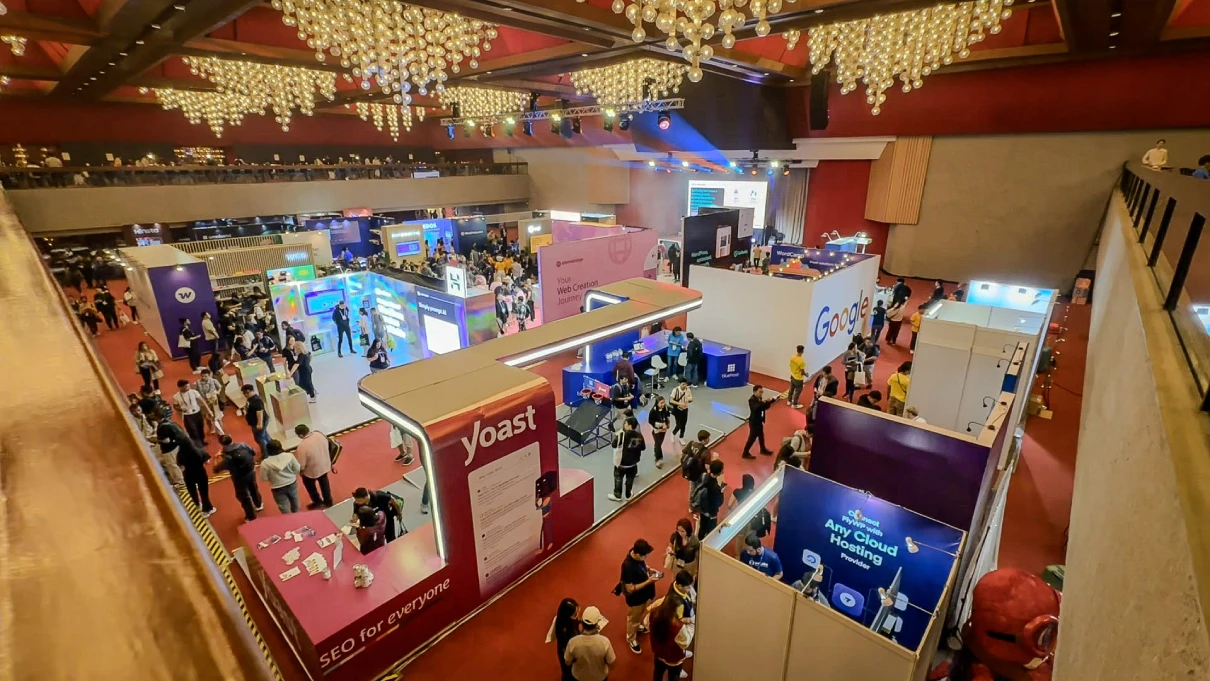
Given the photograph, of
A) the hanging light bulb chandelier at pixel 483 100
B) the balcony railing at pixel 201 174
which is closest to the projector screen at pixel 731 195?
the hanging light bulb chandelier at pixel 483 100

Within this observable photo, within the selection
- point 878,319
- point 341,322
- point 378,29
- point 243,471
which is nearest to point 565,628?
point 243,471

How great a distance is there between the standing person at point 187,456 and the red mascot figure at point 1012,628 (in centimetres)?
724

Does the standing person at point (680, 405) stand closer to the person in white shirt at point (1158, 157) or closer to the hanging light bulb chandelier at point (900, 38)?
the hanging light bulb chandelier at point (900, 38)

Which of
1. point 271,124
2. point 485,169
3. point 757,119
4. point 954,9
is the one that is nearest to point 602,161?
point 485,169

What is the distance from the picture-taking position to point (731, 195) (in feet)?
67.2

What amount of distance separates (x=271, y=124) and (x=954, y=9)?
23449 millimetres

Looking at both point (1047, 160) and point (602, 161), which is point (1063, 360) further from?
point (602, 161)

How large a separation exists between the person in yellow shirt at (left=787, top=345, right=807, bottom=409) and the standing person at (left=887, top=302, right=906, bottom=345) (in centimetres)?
387

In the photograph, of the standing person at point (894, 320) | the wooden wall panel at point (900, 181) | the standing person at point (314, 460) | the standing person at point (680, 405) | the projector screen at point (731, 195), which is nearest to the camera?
the standing person at point (314, 460)

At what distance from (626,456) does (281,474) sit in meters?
3.68

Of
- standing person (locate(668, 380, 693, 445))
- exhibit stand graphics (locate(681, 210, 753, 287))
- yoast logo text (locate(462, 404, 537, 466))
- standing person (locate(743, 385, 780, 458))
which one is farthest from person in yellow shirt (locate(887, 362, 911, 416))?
yoast logo text (locate(462, 404, 537, 466))

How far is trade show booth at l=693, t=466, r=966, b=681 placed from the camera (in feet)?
11.3

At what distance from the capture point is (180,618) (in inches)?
17.6

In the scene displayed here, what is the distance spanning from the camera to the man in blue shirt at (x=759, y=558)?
14.2ft
